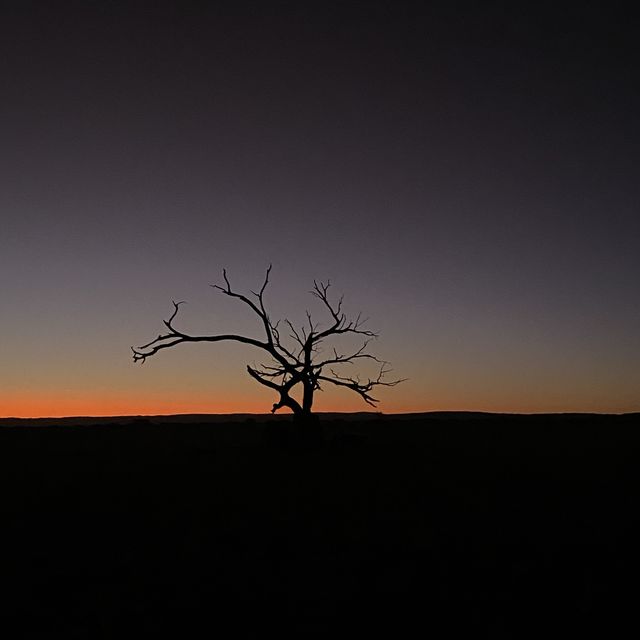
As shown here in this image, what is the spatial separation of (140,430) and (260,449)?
9.87m

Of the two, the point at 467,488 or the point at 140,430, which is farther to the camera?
the point at 140,430

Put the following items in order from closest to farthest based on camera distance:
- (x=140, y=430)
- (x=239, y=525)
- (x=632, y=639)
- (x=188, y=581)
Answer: (x=632, y=639), (x=188, y=581), (x=239, y=525), (x=140, y=430)

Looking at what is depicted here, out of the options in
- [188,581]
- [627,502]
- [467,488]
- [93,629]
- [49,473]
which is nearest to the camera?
[93,629]

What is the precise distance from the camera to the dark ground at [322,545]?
22.5ft

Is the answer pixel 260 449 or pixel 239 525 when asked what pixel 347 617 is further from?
pixel 260 449

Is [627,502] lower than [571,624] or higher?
higher

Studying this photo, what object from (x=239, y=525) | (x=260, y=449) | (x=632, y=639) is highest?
(x=260, y=449)

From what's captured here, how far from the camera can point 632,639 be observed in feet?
20.3

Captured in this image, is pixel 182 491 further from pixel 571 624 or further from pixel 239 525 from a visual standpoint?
pixel 571 624

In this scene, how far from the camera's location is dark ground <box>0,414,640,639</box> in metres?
6.86

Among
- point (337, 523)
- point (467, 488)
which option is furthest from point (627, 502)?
point (337, 523)

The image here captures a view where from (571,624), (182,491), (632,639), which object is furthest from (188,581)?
(182,491)

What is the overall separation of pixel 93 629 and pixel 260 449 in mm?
13423

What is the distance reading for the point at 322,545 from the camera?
9367 millimetres
